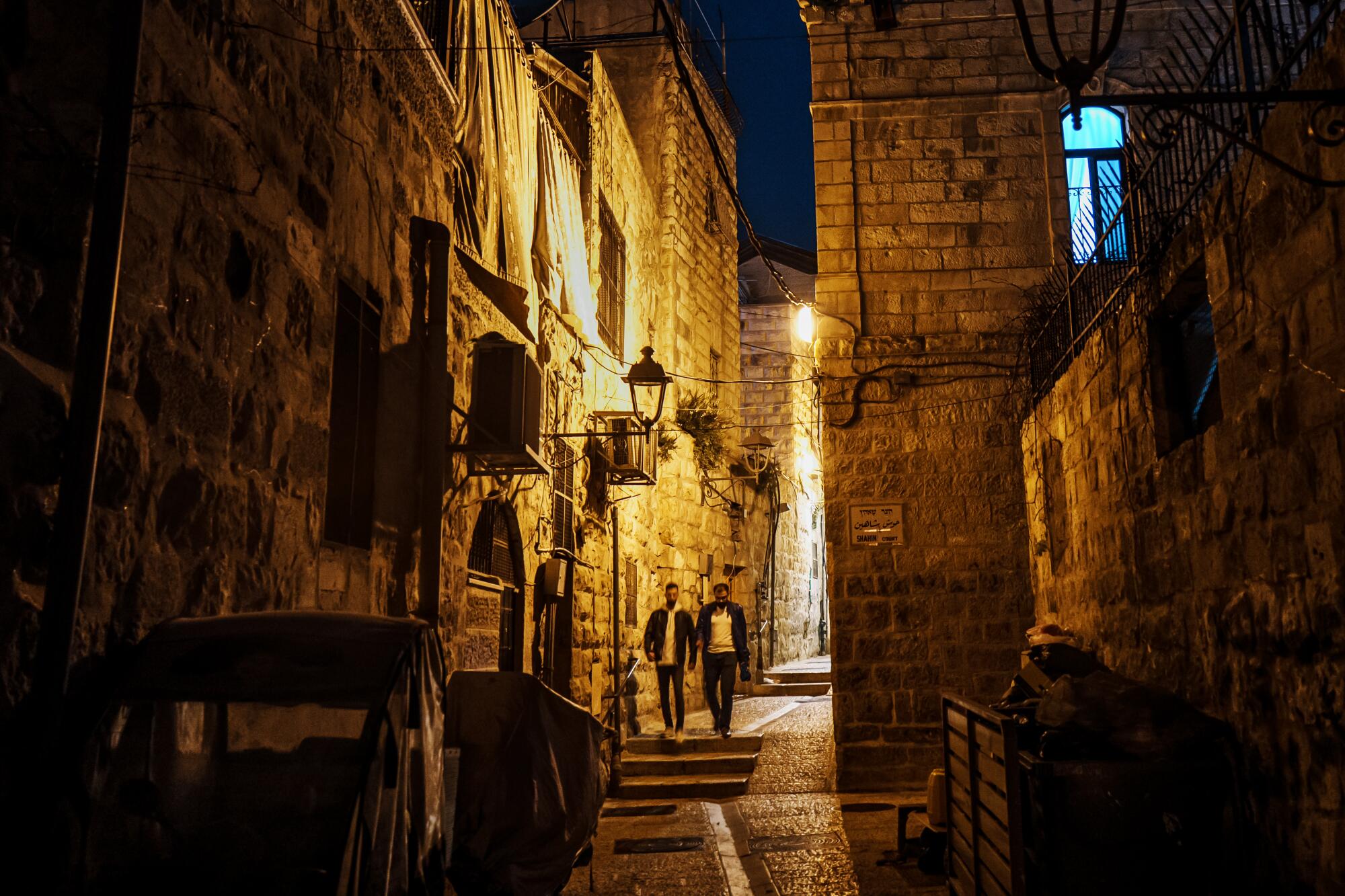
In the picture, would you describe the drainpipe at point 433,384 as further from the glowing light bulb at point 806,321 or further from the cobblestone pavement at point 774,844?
the glowing light bulb at point 806,321

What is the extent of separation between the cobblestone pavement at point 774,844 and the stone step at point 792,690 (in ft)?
19.6

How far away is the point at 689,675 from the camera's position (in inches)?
606

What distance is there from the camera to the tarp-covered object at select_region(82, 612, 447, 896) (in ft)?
9.56

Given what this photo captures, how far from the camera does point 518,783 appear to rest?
4883mm

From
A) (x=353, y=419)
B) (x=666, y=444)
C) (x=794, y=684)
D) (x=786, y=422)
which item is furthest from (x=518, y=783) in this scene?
(x=786, y=422)

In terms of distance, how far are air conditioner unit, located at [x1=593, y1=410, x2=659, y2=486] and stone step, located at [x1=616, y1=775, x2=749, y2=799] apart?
10.6 ft

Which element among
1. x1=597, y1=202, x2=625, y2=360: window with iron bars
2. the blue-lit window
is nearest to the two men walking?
x1=597, y1=202, x2=625, y2=360: window with iron bars

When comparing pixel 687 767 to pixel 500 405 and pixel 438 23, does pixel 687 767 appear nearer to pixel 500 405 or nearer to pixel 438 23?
pixel 500 405

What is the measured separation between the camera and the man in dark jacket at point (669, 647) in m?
11.8

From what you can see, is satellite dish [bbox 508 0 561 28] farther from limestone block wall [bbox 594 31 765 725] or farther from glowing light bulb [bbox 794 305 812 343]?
glowing light bulb [bbox 794 305 812 343]

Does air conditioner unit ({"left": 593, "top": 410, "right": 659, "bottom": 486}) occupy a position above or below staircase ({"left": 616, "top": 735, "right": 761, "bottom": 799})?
above

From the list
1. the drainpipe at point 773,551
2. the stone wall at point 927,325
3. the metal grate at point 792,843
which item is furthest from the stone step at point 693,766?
the drainpipe at point 773,551

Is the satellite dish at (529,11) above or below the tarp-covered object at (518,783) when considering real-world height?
above

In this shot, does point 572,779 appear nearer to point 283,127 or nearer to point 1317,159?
point 283,127
